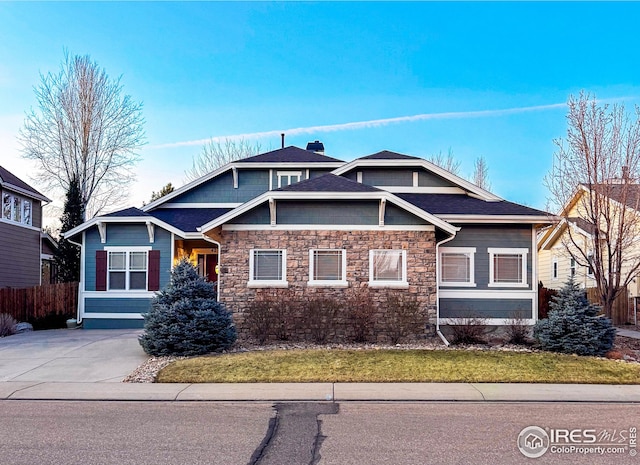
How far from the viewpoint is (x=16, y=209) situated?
24.5m

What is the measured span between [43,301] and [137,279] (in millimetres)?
4277

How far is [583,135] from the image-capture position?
14523mm

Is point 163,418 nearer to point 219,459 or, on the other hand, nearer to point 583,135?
point 219,459

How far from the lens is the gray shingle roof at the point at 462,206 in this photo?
56.0 ft

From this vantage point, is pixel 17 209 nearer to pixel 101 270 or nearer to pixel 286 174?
pixel 101 270

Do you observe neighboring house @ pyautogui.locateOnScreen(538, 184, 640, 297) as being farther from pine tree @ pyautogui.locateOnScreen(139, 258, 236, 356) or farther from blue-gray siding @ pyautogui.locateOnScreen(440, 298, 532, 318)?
pine tree @ pyautogui.locateOnScreen(139, 258, 236, 356)

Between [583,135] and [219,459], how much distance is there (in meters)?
12.7

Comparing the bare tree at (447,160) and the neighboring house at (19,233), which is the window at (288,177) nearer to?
the neighboring house at (19,233)

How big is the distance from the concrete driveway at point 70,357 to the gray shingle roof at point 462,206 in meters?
9.79

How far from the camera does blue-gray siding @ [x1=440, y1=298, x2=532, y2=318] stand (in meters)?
16.7

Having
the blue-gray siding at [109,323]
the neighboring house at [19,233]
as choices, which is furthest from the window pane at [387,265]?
A: the neighboring house at [19,233]

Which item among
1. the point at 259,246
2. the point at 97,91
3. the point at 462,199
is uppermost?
the point at 97,91

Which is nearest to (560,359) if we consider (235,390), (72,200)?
(235,390)

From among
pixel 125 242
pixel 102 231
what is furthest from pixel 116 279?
pixel 102 231
